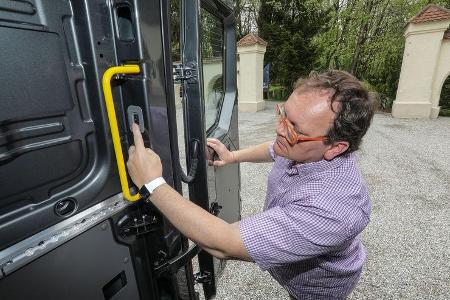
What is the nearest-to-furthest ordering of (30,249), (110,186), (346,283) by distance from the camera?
(30,249), (110,186), (346,283)

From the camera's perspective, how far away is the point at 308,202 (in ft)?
3.85

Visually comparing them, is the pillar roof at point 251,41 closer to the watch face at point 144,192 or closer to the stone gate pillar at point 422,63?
the stone gate pillar at point 422,63

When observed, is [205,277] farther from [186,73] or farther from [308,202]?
[186,73]

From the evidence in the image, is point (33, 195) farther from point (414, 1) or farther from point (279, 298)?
point (414, 1)

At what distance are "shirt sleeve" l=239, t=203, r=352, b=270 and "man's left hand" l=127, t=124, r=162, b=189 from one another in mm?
424

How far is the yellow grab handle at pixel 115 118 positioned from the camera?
0.92 metres

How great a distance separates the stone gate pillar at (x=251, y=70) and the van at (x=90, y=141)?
10.3 meters

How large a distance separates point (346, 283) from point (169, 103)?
4.48ft

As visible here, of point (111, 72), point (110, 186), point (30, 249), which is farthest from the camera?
point (110, 186)

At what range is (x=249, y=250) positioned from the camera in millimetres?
1154

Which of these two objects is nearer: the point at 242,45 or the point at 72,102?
the point at 72,102

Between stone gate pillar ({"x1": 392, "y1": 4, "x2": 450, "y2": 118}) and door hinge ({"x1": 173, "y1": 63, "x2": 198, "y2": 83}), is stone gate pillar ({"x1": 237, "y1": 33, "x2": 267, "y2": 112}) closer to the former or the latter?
stone gate pillar ({"x1": 392, "y1": 4, "x2": 450, "y2": 118})

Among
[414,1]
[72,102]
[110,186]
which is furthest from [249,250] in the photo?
[414,1]

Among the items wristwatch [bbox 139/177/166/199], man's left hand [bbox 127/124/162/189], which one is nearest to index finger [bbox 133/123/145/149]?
man's left hand [bbox 127/124/162/189]
